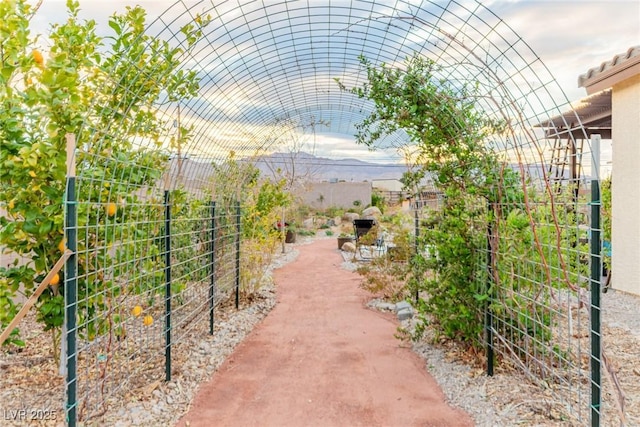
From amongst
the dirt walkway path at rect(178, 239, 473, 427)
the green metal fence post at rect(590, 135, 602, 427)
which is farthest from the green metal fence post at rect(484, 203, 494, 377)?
the green metal fence post at rect(590, 135, 602, 427)

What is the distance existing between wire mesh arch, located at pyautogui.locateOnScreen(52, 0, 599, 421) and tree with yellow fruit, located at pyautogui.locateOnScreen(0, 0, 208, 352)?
38 millimetres

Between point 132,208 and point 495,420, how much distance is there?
2.79 meters

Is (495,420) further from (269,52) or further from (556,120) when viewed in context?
(556,120)

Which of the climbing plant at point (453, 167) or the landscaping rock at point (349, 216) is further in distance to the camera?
the landscaping rock at point (349, 216)

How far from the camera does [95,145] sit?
2781 mm

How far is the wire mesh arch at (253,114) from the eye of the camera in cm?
268

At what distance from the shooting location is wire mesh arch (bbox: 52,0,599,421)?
2.68 m

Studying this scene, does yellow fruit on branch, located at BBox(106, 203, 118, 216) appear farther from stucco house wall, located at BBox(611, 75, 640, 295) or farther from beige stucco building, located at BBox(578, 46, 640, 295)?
stucco house wall, located at BBox(611, 75, 640, 295)

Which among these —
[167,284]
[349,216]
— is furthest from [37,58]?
[349,216]

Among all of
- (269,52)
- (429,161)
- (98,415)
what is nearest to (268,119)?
(269,52)

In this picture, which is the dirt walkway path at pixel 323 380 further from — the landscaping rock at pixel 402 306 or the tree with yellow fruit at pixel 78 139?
the tree with yellow fruit at pixel 78 139

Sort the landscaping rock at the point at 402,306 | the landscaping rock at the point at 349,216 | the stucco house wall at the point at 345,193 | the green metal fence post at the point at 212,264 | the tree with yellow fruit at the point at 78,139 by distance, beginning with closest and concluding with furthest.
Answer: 1. the tree with yellow fruit at the point at 78,139
2. the green metal fence post at the point at 212,264
3. the landscaping rock at the point at 402,306
4. the landscaping rock at the point at 349,216
5. the stucco house wall at the point at 345,193

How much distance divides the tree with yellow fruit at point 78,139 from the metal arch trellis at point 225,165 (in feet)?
0.13

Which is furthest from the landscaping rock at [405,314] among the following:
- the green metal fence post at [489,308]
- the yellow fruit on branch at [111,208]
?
the yellow fruit on branch at [111,208]
